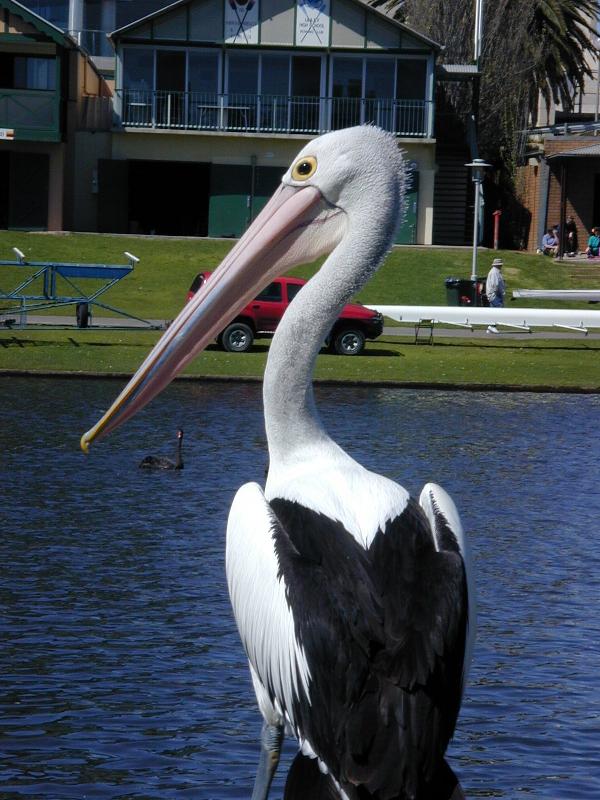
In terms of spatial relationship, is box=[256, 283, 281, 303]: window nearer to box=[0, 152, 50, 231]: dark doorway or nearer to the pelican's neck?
box=[0, 152, 50, 231]: dark doorway

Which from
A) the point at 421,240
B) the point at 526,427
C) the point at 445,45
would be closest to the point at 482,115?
the point at 445,45

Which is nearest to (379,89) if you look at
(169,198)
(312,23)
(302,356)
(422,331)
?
(312,23)

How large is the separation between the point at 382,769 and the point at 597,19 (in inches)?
2041

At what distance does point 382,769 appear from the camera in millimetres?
3504

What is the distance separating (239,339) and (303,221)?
692 inches

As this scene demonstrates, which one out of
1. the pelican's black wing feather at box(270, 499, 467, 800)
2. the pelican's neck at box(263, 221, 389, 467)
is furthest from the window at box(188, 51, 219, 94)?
the pelican's black wing feather at box(270, 499, 467, 800)

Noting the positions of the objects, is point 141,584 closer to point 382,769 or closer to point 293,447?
point 293,447

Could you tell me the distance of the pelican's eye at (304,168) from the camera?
4.78 m

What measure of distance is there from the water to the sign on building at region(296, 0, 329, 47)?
2575 centimetres

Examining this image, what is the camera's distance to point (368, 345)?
23.9 m

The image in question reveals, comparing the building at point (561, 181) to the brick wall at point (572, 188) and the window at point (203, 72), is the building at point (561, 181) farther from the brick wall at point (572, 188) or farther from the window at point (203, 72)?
the window at point (203, 72)

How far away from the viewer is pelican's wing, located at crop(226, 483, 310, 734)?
12.7ft

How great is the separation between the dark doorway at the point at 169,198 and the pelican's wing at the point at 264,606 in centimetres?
3715

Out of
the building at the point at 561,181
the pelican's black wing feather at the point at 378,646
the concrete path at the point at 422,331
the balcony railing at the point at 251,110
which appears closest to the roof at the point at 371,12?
the balcony railing at the point at 251,110
